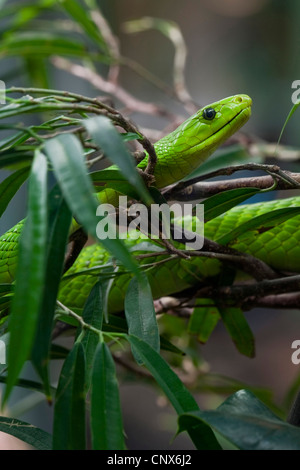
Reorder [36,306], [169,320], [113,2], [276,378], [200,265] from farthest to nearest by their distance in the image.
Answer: [113,2], [276,378], [169,320], [200,265], [36,306]

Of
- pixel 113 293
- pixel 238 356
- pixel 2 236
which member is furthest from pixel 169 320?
pixel 238 356

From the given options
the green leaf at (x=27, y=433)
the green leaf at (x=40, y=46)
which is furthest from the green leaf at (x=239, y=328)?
the green leaf at (x=40, y=46)

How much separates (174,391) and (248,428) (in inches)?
4.6

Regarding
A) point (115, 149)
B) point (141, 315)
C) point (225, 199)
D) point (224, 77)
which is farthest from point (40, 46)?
point (224, 77)

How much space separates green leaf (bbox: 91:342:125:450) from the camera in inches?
27.2

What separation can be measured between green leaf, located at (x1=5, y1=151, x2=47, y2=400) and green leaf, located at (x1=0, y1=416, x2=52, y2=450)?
0.44 metres

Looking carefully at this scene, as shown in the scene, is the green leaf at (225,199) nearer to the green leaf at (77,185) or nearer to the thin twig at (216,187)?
the thin twig at (216,187)

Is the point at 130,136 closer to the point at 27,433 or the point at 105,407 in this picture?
the point at 105,407

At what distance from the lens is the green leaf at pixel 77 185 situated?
1.87ft

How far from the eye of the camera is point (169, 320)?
2.10 meters

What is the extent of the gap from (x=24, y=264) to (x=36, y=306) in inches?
1.9

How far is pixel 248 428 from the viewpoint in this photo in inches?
30.2
